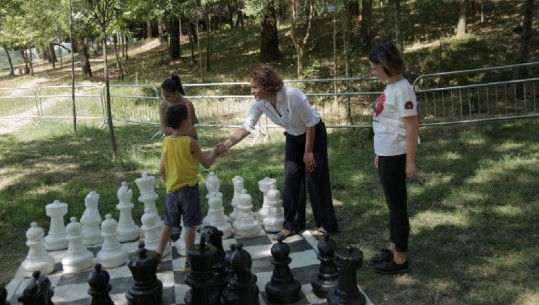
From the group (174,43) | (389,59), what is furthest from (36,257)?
(174,43)

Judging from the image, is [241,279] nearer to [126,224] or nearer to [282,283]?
[282,283]

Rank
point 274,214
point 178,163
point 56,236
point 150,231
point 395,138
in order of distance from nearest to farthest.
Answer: point 395,138 < point 178,163 < point 150,231 < point 56,236 < point 274,214

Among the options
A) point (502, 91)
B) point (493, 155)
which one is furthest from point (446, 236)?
point (502, 91)

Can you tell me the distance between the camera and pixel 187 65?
1839 cm

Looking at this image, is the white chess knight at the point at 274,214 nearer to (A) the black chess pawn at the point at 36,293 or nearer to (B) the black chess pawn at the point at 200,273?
(B) the black chess pawn at the point at 200,273

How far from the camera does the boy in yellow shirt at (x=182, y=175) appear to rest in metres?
3.32

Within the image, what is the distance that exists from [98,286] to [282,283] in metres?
1.08

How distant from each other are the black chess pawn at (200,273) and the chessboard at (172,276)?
1.27ft

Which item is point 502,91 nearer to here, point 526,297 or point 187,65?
point 526,297

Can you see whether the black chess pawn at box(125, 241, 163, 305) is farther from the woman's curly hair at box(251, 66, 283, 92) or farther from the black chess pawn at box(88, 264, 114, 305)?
the woman's curly hair at box(251, 66, 283, 92)

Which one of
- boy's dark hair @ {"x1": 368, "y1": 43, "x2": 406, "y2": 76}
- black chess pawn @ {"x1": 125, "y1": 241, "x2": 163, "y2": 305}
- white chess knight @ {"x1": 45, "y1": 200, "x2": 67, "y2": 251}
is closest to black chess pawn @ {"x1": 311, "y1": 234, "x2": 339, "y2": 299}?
black chess pawn @ {"x1": 125, "y1": 241, "x2": 163, "y2": 305}

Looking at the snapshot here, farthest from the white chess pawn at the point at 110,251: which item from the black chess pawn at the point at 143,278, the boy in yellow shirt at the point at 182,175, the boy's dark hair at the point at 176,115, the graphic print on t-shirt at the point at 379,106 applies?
the graphic print on t-shirt at the point at 379,106

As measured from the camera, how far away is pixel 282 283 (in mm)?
3004

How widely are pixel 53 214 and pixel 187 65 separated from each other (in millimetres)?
15090
